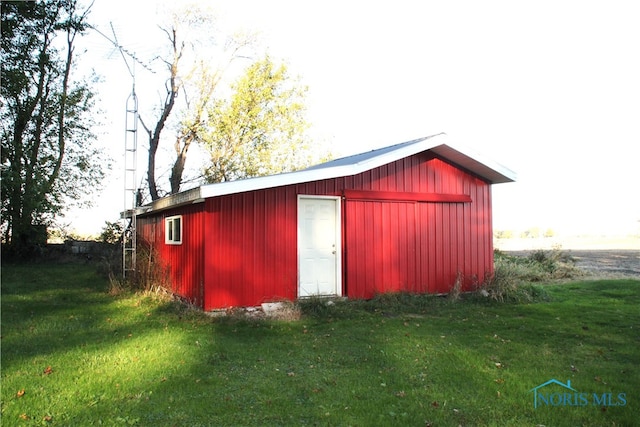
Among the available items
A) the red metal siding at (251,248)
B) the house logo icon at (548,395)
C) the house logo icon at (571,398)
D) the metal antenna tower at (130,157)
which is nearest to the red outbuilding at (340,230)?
the red metal siding at (251,248)

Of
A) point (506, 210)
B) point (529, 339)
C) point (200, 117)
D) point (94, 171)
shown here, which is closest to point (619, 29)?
point (529, 339)

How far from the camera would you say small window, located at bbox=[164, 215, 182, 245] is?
32.0 ft

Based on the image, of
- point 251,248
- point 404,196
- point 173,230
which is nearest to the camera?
point 251,248

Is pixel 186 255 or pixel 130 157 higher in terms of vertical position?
pixel 130 157

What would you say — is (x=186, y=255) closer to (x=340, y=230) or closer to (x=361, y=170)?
(x=340, y=230)

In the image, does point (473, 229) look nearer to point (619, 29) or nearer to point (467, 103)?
point (619, 29)

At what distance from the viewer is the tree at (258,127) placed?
23.5 m

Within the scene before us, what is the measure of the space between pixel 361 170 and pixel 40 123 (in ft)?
51.6

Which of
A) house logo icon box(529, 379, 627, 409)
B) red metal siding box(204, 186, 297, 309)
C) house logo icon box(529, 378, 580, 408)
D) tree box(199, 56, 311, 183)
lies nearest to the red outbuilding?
red metal siding box(204, 186, 297, 309)

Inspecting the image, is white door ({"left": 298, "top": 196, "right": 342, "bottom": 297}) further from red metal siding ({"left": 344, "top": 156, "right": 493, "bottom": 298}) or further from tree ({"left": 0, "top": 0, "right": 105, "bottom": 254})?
tree ({"left": 0, "top": 0, "right": 105, "bottom": 254})

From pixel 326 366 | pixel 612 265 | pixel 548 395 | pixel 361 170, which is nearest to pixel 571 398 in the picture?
pixel 548 395

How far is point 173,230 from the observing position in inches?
400

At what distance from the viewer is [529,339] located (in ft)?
20.2

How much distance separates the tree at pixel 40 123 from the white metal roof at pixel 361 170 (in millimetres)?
7695
